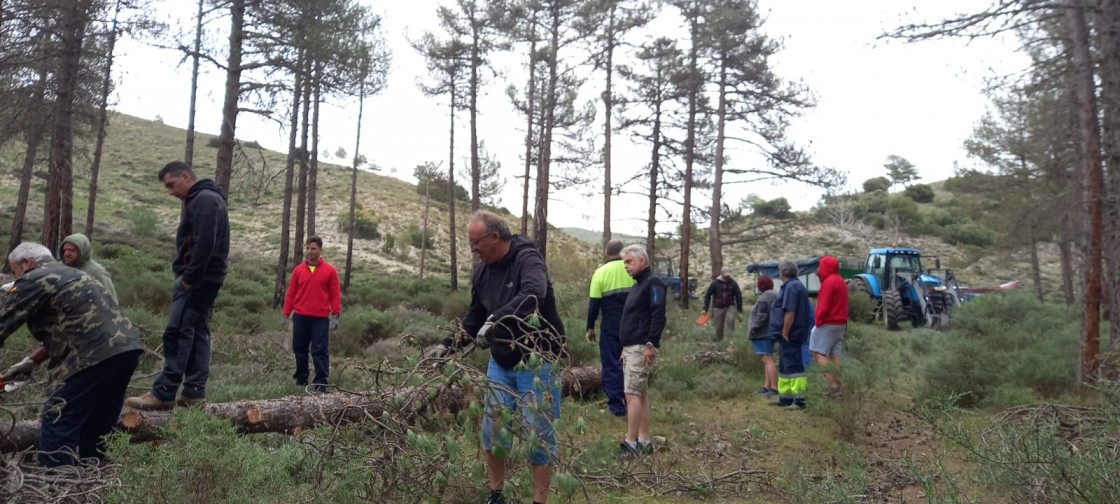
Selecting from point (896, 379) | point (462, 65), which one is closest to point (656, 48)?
point (462, 65)

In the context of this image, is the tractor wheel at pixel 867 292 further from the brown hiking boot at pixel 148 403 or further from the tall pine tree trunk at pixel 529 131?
the brown hiking boot at pixel 148 403

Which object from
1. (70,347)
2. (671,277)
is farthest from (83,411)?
(671,277)

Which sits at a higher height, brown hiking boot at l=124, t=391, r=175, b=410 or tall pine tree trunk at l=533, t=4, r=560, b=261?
tall pine tree trunk at l=533, t=4, r=560, b=261

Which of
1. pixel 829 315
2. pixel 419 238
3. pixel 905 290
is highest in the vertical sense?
pixel 419 238

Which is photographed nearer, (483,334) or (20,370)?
(483,334)

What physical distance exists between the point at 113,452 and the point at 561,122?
17.8 m

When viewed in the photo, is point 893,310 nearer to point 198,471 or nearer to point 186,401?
point 186,401

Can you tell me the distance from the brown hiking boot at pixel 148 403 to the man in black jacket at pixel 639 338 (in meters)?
3.32

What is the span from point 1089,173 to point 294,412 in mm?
8465

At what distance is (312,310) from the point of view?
22.9ft

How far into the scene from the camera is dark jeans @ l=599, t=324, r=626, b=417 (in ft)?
22.2

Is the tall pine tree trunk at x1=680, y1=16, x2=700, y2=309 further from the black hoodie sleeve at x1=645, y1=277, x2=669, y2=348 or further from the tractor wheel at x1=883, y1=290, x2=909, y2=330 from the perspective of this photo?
the black hoodie sleeve at x1=645, y1=277, x2=669, y2=348

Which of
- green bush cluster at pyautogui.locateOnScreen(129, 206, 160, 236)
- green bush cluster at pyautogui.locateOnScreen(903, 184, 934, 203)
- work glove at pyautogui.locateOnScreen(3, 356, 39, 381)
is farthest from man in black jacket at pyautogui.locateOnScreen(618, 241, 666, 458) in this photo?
green bush cluster at pyautogui.locateOnScreen(903, 184, 934, 203)

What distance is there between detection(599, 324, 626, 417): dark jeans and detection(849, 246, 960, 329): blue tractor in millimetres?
12225
